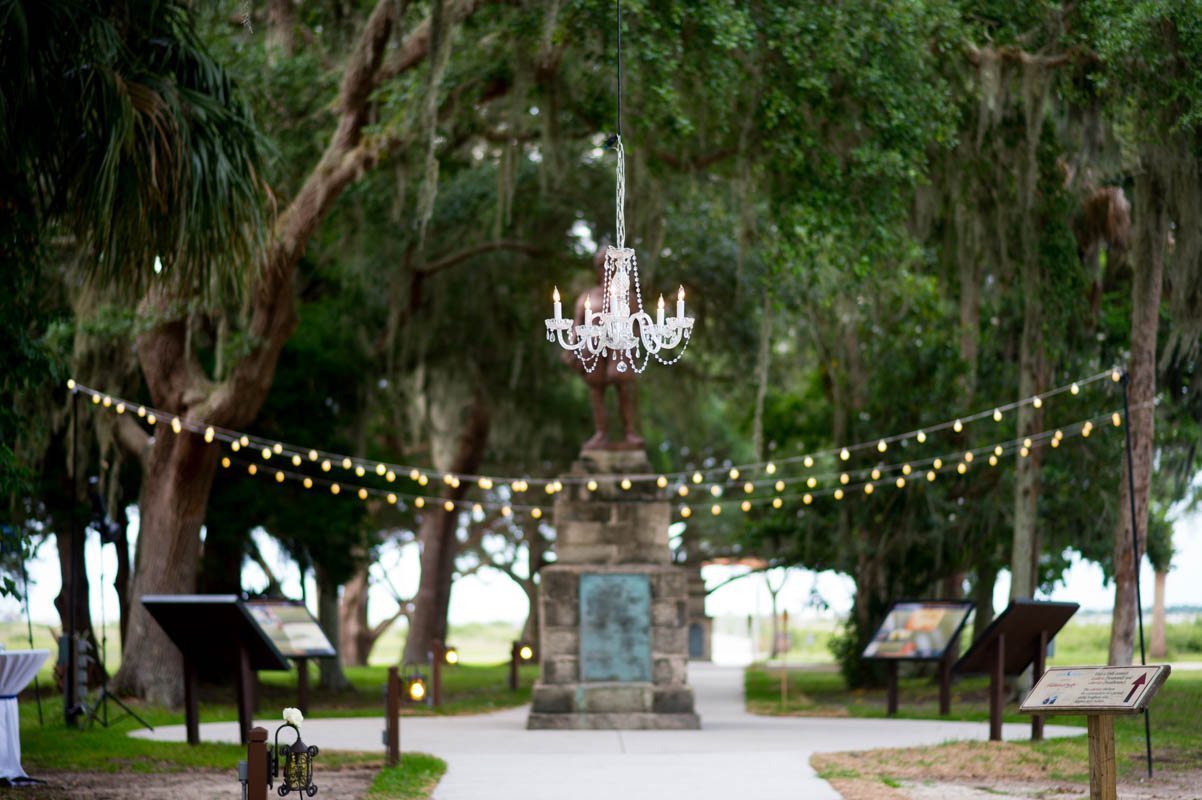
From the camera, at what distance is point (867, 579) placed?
68.5ft

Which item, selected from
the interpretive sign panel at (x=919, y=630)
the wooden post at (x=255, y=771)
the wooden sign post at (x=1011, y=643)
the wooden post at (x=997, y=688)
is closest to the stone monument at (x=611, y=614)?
the interpretive sign panel at (x=919, y=630)

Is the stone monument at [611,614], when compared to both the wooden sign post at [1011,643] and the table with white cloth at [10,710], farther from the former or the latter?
the table with white cloth at [10,710]

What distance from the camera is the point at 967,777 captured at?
1016 cm

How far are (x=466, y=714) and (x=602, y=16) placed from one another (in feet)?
26.5

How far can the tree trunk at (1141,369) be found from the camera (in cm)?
1443

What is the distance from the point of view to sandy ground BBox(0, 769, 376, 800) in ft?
29.6

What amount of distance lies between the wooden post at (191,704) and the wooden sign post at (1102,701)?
6640mm

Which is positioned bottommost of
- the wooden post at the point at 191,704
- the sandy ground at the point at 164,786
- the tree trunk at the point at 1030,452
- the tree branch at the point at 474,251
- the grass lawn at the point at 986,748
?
the grass lawn at the point at 986,748

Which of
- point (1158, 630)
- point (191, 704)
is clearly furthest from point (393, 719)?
point (1158, 630)

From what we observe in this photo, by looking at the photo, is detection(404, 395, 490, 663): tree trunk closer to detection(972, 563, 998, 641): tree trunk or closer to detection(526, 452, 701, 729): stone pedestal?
detection(972, 563, 998, 641): tree trunk

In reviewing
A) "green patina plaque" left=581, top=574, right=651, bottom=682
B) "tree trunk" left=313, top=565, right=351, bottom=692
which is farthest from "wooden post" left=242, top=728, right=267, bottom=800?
"tree trunk" left=313, top=565, right=351, bottom=692

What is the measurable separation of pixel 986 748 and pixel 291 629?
7490mm

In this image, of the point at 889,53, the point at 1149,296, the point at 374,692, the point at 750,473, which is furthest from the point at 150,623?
the point at 750,473

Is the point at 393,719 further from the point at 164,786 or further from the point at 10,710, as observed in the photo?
the point at 10,710
